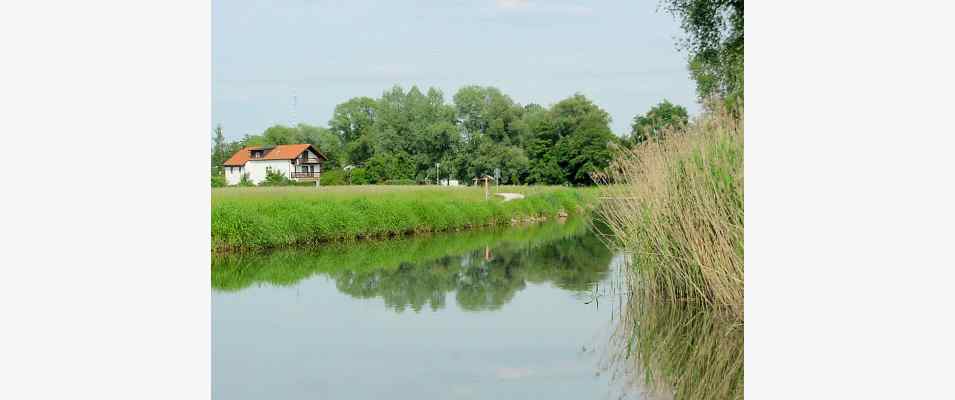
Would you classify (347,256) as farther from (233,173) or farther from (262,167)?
(233,173)

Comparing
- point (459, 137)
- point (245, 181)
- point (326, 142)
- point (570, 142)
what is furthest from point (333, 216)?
point (459, 137)

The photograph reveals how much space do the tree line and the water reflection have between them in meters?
21.1

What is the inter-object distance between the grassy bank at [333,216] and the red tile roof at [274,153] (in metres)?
13.9

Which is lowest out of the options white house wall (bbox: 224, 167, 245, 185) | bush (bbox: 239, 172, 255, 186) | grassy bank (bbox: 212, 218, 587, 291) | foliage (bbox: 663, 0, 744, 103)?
grassy bank (bbox: 212, 218, 587, 291)

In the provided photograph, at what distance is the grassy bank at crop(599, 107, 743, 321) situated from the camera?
555cm

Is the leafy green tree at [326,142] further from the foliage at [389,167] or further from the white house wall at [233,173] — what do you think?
the white house wall at [233,173]

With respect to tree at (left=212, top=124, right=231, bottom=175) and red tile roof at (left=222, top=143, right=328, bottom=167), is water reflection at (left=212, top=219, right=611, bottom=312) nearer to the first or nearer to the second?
red tile roof at (left=222, top=143, right=328, bottom=167)

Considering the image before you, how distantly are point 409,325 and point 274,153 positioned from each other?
28139 millimetres

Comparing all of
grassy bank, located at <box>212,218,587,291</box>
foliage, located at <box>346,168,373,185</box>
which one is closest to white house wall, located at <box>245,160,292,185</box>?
foliage, located at <box>346,168,373,185</box>

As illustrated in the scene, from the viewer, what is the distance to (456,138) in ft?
136

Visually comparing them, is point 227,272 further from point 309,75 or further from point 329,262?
point 309,75

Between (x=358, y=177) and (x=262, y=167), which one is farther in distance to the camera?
(x=358, y=177)
